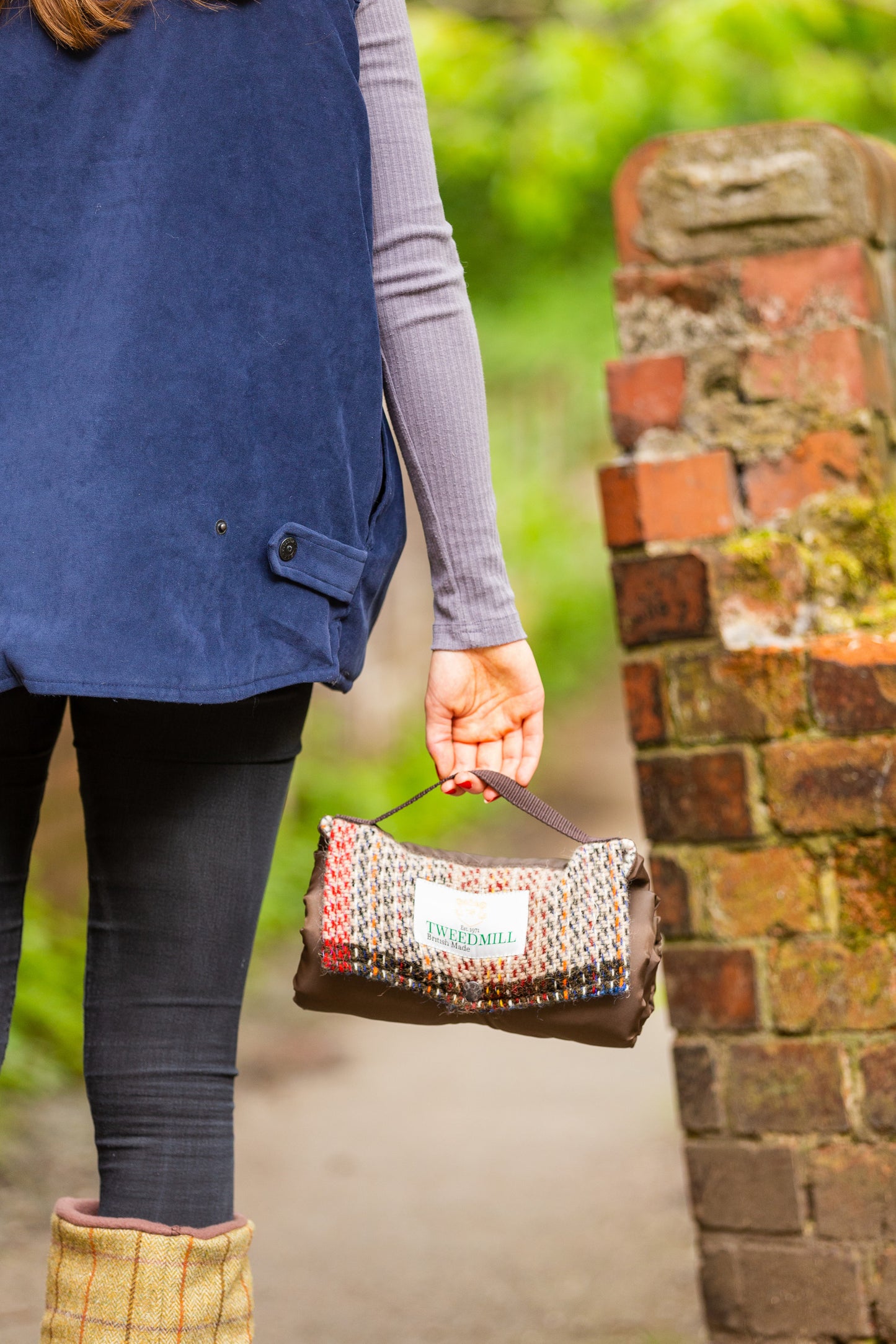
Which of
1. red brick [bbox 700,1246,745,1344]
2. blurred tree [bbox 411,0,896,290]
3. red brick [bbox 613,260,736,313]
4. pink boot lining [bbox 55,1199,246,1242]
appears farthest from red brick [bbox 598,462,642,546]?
blurred tree [bbox 411,0,896,290]

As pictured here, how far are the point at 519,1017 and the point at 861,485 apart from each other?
3.13 feet

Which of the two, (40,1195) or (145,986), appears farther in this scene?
(40,1195)

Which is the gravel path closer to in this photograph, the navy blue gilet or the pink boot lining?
the pink boot lining

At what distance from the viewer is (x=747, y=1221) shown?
1.86m

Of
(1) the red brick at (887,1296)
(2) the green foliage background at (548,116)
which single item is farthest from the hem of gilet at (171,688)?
(2) the green foliage background at (548,116)

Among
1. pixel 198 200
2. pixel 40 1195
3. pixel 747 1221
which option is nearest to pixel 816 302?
pixel 198 200

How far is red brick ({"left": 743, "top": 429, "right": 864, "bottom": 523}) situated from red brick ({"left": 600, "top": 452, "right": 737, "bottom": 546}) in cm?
3

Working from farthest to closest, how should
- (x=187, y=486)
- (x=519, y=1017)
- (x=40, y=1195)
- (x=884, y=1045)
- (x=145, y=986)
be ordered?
(x=40, y=1195) → (x=884, y=1045) → (x=519, y=1017) → (x=145, y=986) → (x=187, y=486)

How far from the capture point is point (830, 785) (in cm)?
180

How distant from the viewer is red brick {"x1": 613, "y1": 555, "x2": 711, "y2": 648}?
1901mm

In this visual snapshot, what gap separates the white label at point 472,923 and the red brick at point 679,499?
78 cm

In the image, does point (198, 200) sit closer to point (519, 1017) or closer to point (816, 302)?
point (519, 1017)

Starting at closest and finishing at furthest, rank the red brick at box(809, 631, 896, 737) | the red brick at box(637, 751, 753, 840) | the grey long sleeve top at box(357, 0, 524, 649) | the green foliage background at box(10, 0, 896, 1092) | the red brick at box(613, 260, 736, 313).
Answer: the grey long sleeve top at box(357, 0, 524, 649), the red brick at box(809, 631, 896, 737), the red brick at box(637, 751, 753, 840), the red brick at box(613, 260, 736, 313), the green foliage background at box(10, 0, 896, 1092)

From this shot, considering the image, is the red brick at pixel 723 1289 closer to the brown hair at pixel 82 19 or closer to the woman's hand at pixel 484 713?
the woman's hand at pixel 484 713
